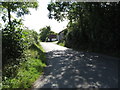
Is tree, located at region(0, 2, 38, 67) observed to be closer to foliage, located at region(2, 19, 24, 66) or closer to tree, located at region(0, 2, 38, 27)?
foliage, located at region(2, 19, 24, 66)

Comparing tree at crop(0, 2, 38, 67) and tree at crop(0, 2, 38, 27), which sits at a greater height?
Answer: tree at crop(0, 2, 38, 27)

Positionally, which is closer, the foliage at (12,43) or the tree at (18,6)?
the foliage at (12,43)

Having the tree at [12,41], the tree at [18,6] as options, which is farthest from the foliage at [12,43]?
the tree at [18,6]

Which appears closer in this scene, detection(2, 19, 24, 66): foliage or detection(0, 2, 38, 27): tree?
detection(2, 19, 24, 66): foliage

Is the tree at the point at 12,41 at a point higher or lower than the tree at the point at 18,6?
lower

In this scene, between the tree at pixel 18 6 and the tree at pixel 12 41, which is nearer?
the tree at pixel 12 41

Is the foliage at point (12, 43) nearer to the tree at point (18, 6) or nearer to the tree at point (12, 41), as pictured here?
the tree at point (12, 41)

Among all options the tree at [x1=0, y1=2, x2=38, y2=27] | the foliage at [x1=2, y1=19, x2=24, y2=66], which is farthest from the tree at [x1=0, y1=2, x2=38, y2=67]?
the tree at [x1=0, y1=2, x2=38, y2=27]

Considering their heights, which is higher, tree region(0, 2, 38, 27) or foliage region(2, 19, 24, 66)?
tree region(0, 2, 38, 27)

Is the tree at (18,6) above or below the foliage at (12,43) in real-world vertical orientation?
above

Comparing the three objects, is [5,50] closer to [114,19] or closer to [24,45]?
[24,45]

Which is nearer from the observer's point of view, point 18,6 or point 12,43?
point 12,43

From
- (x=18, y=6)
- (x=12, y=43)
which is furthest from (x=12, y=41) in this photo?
(x=18, y=6)

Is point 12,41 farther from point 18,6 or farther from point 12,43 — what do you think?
point 18,6
